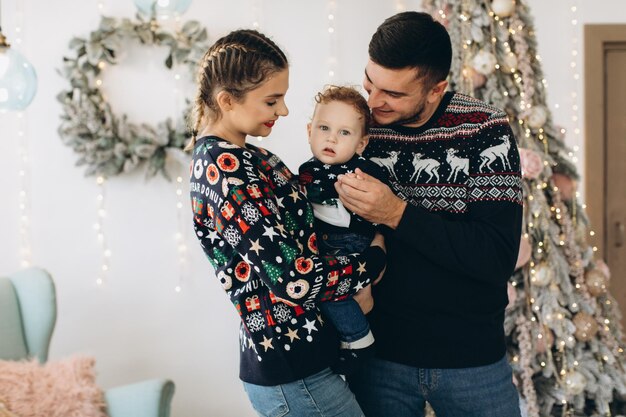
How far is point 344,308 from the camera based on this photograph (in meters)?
1.49

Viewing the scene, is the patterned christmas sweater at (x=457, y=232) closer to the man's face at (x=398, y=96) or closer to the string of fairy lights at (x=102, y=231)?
the man's face at (x=398, y=96)

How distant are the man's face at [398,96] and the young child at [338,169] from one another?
0.23 ft

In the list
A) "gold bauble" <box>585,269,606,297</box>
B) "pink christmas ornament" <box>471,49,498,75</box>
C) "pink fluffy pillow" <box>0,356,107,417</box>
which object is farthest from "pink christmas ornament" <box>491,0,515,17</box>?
"pink fluffy pillow" <box>0,356,107,417</box>

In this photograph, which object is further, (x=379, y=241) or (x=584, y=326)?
(x=584, y=326)

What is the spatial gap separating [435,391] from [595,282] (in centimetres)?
159

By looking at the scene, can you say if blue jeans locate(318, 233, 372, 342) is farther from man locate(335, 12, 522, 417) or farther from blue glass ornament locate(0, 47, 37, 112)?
blue glass ornament locate(0, 47, 37, 112)

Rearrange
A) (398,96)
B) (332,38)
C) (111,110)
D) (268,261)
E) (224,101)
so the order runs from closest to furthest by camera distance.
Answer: (268,261), (224,101), (398,96), (111,110), (332,38)

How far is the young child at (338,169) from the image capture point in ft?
5.08

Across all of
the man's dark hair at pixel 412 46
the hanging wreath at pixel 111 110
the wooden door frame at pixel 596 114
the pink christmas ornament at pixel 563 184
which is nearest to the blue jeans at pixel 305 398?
the man's dark hair at pixel 412 46

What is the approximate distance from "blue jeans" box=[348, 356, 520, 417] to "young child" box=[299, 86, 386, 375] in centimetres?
14

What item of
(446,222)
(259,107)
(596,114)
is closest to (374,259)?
(446,222)

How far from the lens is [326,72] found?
342 cm

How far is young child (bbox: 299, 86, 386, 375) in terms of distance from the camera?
155 centimetres

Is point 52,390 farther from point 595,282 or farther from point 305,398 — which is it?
point 595,282
